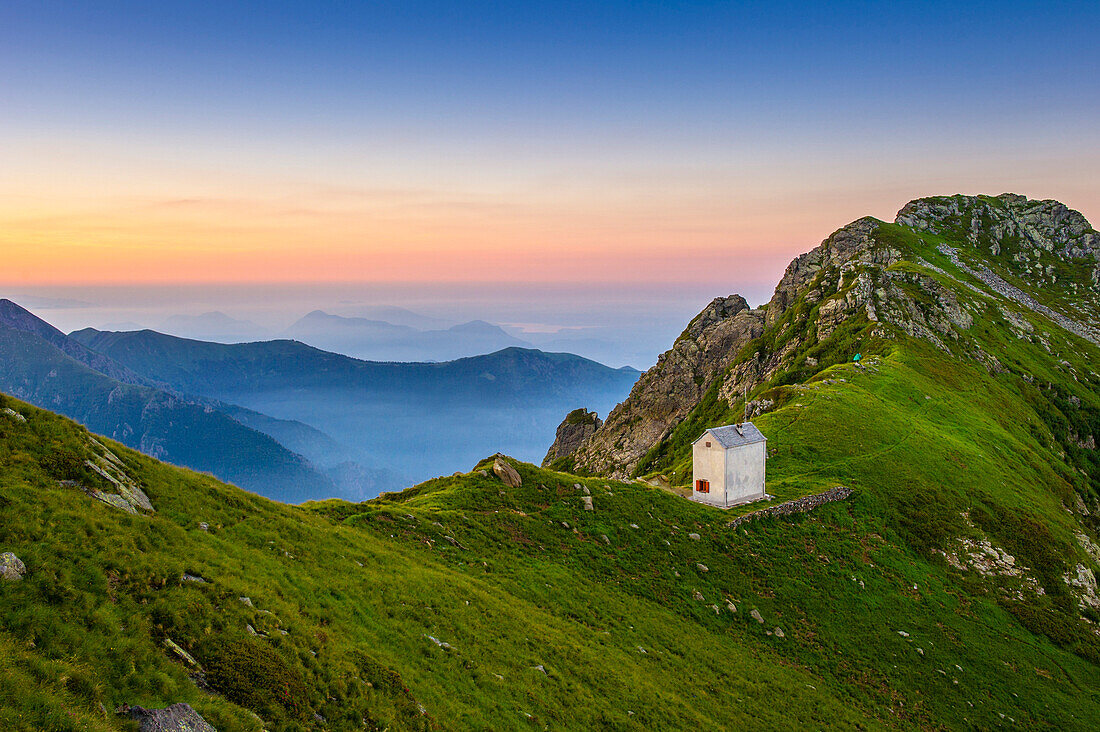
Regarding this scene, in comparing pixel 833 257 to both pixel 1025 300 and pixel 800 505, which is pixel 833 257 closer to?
pixel 1025 300

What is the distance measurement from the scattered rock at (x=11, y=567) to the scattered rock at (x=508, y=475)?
35006mm

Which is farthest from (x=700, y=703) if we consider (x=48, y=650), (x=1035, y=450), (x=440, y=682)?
(x=1035, y=450)

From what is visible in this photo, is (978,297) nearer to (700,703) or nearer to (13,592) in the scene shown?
(700,703)

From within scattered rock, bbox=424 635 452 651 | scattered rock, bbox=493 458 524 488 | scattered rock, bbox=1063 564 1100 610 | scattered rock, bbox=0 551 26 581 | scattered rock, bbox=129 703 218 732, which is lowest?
scattered rock, bbox=1063 564 1100 610

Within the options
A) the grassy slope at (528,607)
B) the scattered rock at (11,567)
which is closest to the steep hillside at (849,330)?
the grassy slope at (528,607)

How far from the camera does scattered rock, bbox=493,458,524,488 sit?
159 ft

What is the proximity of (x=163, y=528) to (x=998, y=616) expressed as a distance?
6409 cm

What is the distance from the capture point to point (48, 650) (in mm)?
13414

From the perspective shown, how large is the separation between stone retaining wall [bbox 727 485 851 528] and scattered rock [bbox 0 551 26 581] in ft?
161

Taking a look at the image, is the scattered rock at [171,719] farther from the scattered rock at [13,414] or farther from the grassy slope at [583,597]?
the scattered rock at [13,414]

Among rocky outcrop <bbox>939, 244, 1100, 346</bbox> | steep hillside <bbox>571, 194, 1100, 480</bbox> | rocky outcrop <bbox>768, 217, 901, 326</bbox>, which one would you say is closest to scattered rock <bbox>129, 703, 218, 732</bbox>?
steep hillside <bbox>571, 194, 1100, 480</bbox>

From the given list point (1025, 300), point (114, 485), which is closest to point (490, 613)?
point (114, 485)

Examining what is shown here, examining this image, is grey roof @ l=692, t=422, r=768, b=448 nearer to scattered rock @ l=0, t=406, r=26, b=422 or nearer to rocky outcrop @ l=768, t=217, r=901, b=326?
scattered rock @ l=0, t=406, r=26, b=422

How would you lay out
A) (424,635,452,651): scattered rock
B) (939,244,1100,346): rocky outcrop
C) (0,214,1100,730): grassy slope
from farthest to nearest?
(939,244,1100,346): rocky outcrop
(424,635,452,651): scattered rock
(0,214,1100,730): grassy slope
